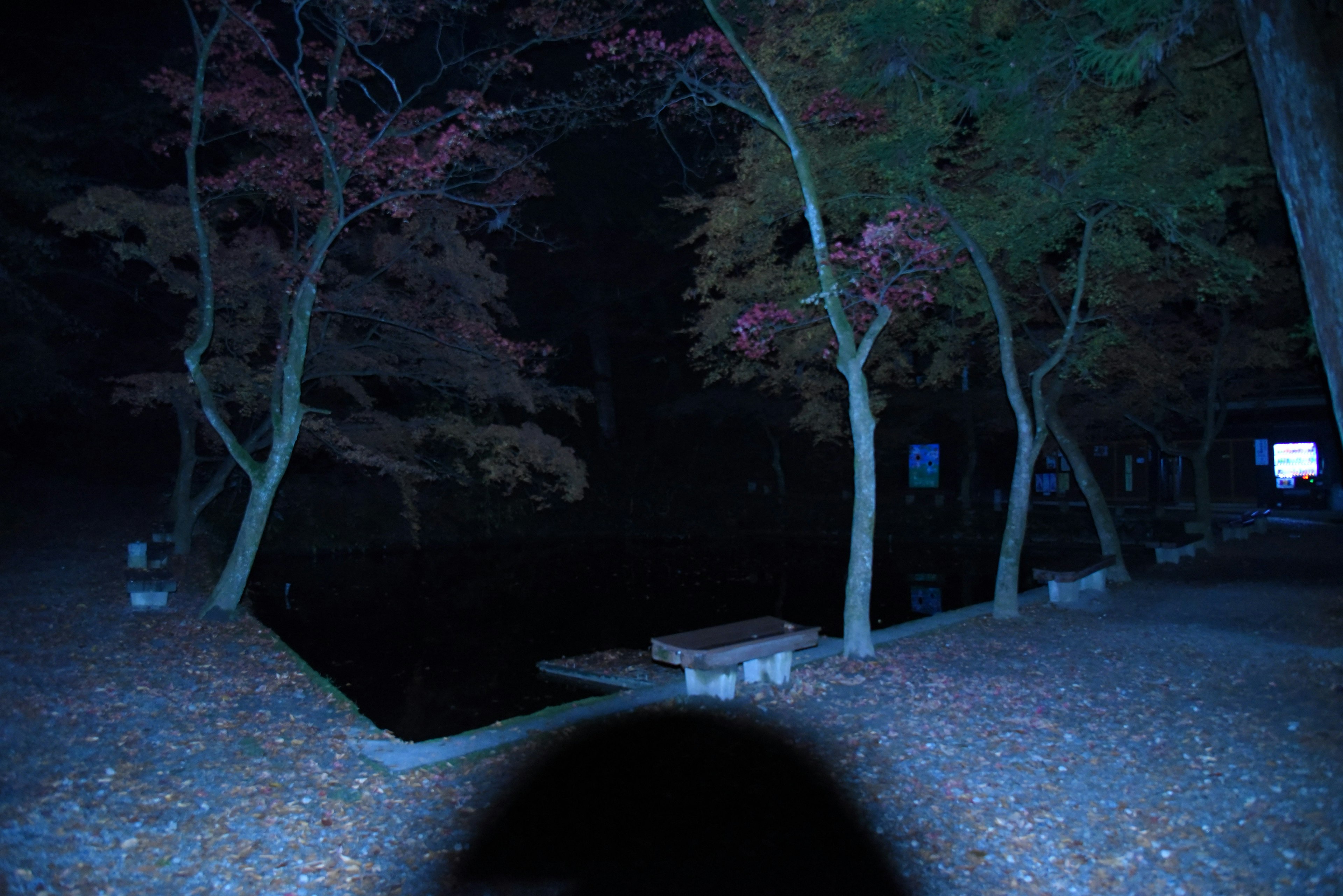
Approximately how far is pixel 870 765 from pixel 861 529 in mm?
3090

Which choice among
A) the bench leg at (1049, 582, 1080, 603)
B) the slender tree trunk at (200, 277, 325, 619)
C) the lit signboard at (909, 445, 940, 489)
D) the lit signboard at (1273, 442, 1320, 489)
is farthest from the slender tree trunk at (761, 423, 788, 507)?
the slender tree trunk at (200, 277, 325, 619)

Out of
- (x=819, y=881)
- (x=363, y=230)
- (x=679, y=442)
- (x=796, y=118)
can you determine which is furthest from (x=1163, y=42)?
(x=679, y=442)

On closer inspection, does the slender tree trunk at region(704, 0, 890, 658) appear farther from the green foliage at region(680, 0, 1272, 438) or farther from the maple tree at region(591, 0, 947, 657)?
the green foliage at region(680, 0, 1272, 438)

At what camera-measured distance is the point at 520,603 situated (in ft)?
52.5

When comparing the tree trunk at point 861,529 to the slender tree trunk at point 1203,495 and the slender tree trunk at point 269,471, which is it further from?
the slender tree trunk at point 1203,495

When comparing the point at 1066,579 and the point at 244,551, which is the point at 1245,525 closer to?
the point at 1066,579

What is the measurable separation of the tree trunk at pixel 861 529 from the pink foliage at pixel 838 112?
9.64 ft

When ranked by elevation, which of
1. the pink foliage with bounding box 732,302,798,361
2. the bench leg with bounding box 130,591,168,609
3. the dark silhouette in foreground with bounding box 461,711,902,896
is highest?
the pink foliage with bounding box 732,302,798,361

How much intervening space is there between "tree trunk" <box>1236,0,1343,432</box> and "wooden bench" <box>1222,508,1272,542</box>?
661 inches

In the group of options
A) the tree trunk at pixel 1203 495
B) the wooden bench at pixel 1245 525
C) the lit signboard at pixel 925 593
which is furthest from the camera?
the wooden bench at pixel 1245 525

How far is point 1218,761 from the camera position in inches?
206

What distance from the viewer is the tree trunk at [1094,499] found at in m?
13.3

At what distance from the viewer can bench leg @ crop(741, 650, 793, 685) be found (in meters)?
7.30

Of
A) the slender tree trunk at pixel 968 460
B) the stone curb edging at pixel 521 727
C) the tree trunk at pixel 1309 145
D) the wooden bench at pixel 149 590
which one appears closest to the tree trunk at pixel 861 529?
the stone curb edging at pixel 521 727
